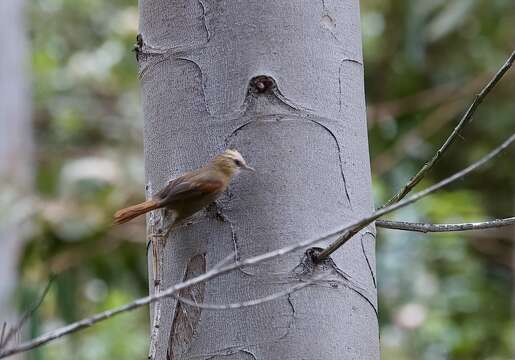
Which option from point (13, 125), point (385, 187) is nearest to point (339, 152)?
A: point (385, 187)

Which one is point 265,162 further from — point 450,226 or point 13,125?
point 13,125

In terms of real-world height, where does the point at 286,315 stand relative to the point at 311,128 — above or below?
below

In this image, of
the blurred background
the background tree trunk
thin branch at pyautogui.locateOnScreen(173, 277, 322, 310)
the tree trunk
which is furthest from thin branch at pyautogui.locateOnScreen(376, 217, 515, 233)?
the background tree trunk

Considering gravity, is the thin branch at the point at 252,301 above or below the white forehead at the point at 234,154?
below

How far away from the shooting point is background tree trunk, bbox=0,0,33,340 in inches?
223

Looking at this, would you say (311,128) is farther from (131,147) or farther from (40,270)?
(131,147)

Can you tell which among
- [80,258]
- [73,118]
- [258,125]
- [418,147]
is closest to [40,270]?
[80,258]

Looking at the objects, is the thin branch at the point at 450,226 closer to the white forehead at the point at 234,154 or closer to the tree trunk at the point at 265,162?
the tree trunk at the point at 265,162

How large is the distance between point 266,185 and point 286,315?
169mm

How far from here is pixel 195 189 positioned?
1164 millimetres

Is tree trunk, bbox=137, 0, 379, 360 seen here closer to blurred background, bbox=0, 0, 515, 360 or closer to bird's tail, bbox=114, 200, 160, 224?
bird's tail, bbox=114, 200, 160, 224

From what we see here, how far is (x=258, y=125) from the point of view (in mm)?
1223

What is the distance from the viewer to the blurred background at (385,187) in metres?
4.84

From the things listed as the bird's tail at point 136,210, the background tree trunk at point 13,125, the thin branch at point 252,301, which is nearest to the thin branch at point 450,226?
the thin branch at point 252,301
